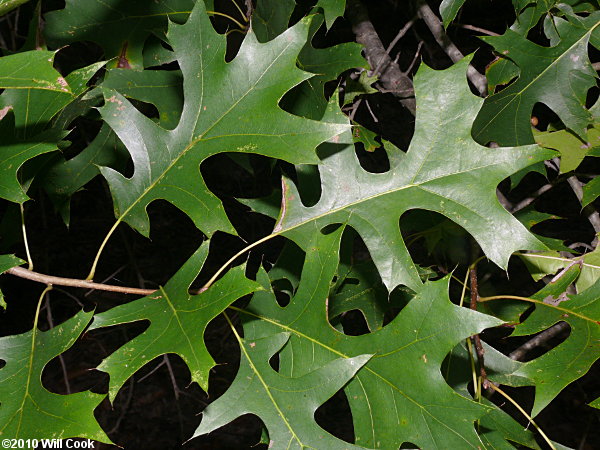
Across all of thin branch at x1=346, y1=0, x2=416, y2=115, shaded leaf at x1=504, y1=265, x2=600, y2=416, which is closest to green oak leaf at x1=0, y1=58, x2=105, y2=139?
thin branch at x1=346, y1=0, x2=416, y2=115

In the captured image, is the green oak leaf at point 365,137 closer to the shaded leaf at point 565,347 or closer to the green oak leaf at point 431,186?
the green oak leaf at point 431,186

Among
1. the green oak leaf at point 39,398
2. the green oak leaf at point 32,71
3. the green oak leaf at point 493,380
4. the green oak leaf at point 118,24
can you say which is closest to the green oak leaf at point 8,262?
the green oak leaf at point 39,398

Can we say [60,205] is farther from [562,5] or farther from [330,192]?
[562,5]

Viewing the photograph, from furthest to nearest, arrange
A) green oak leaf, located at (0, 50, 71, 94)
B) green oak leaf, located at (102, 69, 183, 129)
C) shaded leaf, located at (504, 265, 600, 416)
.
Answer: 1. green oak leaf, located at (102, 69, 183, 129)
2. shaded leaf, located at (504, 265, 600, 416)
3. green oak leaf, located at (0, 50, 71, 94)

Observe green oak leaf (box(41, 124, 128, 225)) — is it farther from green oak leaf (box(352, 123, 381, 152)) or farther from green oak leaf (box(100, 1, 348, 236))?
green oak leaf (box(352, 123, 381, 152))

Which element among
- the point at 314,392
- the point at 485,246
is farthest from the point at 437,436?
the point at 485,246

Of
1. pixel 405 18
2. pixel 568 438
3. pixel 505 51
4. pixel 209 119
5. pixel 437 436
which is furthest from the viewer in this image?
pixel 568 438

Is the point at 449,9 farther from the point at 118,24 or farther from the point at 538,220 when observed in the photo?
the point at 118,24
